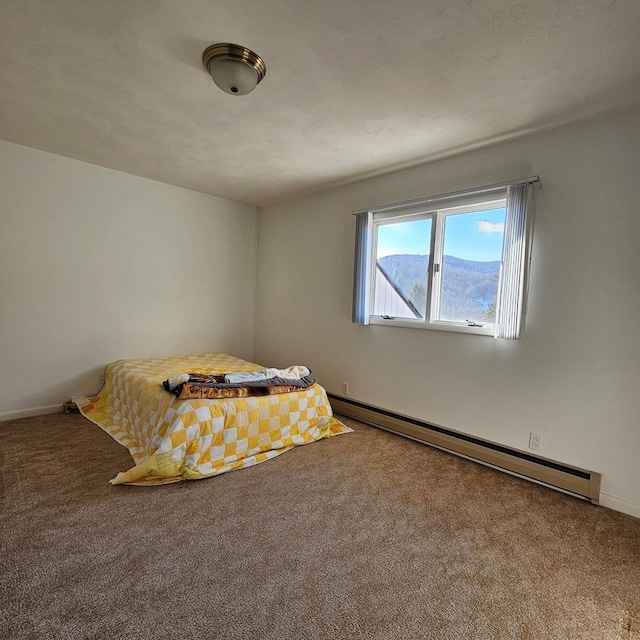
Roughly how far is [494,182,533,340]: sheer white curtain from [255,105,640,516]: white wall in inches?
3.5

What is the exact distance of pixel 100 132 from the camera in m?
2.72

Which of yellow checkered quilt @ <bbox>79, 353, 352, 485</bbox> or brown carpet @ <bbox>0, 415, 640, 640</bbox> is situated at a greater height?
yellow checkered quilt @ <bbox>79, 353, 352, 485</bbox>

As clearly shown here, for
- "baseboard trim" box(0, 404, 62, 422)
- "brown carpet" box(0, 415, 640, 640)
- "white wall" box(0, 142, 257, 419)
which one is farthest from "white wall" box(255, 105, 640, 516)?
"baseboard trim" box(0, 404, 62, 422)

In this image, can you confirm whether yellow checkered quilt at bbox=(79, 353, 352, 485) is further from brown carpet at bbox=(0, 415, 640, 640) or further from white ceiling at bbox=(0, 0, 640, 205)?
white ceiling at bbox=(0, 0, 640, 205)

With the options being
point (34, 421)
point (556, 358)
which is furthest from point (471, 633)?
point (34, 421)

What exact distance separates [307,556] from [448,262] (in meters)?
2.36

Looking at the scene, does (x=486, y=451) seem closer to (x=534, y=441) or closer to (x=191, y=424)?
(x=534, y=441)

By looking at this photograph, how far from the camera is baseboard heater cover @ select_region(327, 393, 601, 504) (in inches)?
89.0

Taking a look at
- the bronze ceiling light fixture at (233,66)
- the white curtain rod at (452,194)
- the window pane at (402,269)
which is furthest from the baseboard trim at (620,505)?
the bronze ceiling light fixture at (233,66)

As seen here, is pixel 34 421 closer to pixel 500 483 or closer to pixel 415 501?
pixel 415 501

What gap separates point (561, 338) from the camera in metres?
2.33

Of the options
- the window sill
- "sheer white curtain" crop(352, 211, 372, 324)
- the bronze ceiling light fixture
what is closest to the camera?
the bronze ceiling light fixture

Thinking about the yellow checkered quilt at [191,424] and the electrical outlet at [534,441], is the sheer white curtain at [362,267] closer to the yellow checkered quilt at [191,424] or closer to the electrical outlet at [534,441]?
the yellow checkered quilt at [191,424]

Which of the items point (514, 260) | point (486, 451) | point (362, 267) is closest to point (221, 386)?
point (362, 267)
